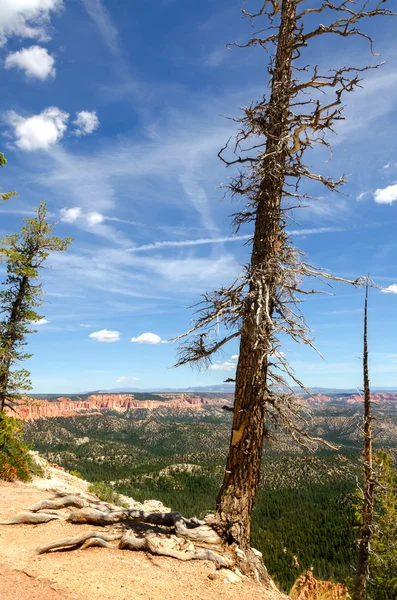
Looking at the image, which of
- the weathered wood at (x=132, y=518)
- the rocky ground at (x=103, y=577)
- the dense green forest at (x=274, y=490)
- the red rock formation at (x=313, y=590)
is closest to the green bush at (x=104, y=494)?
the red rock formation at (x=313, y=590)

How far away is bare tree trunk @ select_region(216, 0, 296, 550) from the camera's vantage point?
24.6ft

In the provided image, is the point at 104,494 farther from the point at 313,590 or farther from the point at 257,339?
the point at 257,339

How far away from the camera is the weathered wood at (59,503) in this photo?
8.89m

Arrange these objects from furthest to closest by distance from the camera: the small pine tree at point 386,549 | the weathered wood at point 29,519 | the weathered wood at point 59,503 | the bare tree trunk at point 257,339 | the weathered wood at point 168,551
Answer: the small pine tree at point 386,549, the weathered wood at point 59,503, the weathered wood at point 29,519, the bare tree trunk at point 257,339, the weathered wood at point 168,551

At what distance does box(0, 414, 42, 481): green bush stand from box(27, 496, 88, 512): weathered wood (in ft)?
27.2

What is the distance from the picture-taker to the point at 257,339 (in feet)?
23.4

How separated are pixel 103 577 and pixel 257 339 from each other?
14.8ft

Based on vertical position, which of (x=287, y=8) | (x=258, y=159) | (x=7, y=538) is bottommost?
(x=7, y=538)

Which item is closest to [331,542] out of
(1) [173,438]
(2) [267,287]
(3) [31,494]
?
(3) [31,494]

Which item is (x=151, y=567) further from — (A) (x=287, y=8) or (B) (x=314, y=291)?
(A) (x=287, y=8)

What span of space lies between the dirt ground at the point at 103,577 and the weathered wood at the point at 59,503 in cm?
138

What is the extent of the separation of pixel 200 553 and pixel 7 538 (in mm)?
3670

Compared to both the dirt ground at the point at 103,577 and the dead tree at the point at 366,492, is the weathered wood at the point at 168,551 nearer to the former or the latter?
the dirt ground at the point at 103,577

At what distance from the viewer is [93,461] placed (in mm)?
128750
